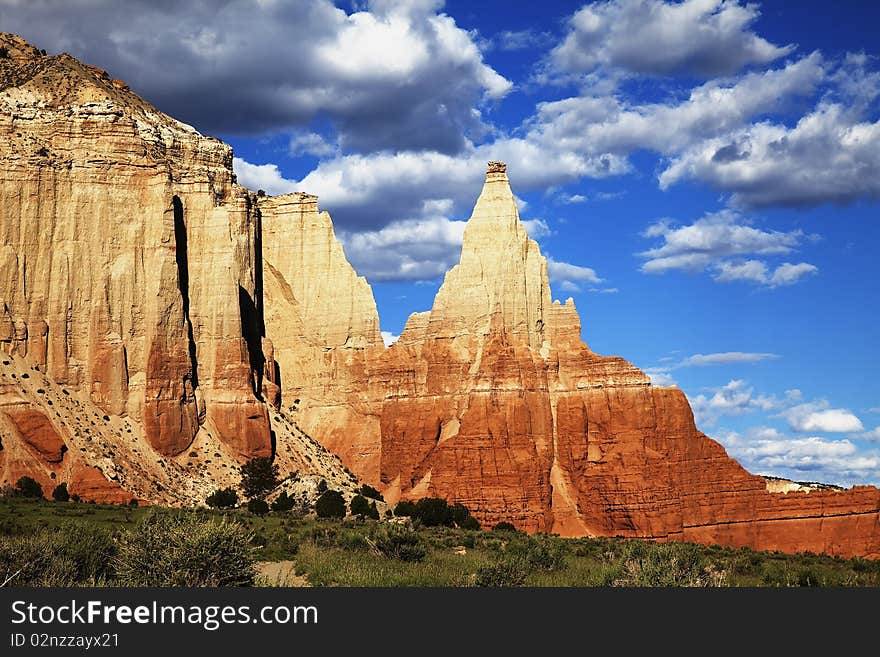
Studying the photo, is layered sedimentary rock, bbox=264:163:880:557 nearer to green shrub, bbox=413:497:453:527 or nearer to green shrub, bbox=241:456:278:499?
green shrub, bbox=413:497:453:527

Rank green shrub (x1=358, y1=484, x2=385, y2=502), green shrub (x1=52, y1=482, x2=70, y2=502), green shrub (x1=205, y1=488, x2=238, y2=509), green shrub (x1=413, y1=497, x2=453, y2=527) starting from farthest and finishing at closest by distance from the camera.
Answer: green shrub (x1=358, y1=484, x2=385, y2=502) → green shrub (x1=413, y1=497, x2=453, y2=527) → green shrub (x1=205, y1=488, x2=238, y2=509) → green shrub (x1=52, y1=482, x2=70, y2=502)

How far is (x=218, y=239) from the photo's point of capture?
95.1 m

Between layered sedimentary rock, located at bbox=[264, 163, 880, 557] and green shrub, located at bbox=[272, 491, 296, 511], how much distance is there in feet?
69.9

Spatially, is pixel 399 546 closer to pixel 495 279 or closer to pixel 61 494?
pixel 61 494

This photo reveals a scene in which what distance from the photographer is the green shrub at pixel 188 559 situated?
2405 centimetres

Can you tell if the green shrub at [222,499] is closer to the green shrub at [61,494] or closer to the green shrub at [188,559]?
the green shrub at [61,494]

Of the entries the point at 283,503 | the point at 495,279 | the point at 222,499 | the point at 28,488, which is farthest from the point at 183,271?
the point at 495,279

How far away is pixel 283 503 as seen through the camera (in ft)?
241

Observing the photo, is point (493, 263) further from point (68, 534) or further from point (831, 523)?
point (68, 534)

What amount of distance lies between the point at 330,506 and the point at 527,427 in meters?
31.5

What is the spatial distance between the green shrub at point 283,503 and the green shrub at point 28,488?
1447 centimetres

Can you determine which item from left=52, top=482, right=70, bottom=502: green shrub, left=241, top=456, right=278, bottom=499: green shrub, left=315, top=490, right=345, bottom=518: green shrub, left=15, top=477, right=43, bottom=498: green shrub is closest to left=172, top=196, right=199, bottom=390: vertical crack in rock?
left=241, top=456, right=278, bottom=499: green shrub

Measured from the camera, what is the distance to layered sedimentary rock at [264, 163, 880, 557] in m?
95.7

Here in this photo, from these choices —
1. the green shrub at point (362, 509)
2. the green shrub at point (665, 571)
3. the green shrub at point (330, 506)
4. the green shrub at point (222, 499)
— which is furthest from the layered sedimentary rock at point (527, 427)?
the green shrub at point (665, 571)
